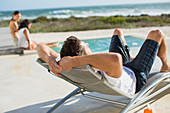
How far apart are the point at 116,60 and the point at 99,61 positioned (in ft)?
0.46

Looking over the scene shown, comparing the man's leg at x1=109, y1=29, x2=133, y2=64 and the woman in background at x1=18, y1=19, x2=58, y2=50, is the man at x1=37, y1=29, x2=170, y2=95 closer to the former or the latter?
the man's leg at x1=109, y1=29, x2=133, y2=64

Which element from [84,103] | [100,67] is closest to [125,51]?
[84,103]

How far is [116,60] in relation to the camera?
1720 mm

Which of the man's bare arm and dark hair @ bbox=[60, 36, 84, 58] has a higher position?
dark hair @ bbox=[60, 36, 84, 58]

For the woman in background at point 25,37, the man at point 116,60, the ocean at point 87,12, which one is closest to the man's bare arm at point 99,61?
the man at point 116,60

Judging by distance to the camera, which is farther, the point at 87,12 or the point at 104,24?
the point at 87,12

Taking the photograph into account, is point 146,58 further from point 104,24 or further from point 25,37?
point 104,24

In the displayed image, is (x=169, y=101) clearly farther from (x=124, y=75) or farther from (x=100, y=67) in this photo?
(x=100, y=67)

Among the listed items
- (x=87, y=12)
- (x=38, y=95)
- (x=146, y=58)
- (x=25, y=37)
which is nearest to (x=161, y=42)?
(x=146, y=58)

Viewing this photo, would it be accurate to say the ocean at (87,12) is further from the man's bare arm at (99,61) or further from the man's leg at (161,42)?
the man's bare arm at (99,61)

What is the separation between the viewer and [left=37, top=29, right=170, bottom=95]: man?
1725 millimetres

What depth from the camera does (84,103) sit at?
8.80 ft

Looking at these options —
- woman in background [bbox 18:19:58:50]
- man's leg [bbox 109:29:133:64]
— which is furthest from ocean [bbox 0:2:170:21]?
man's leg [bbox 109:29:133:64]

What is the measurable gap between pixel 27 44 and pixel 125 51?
4.05 meters
